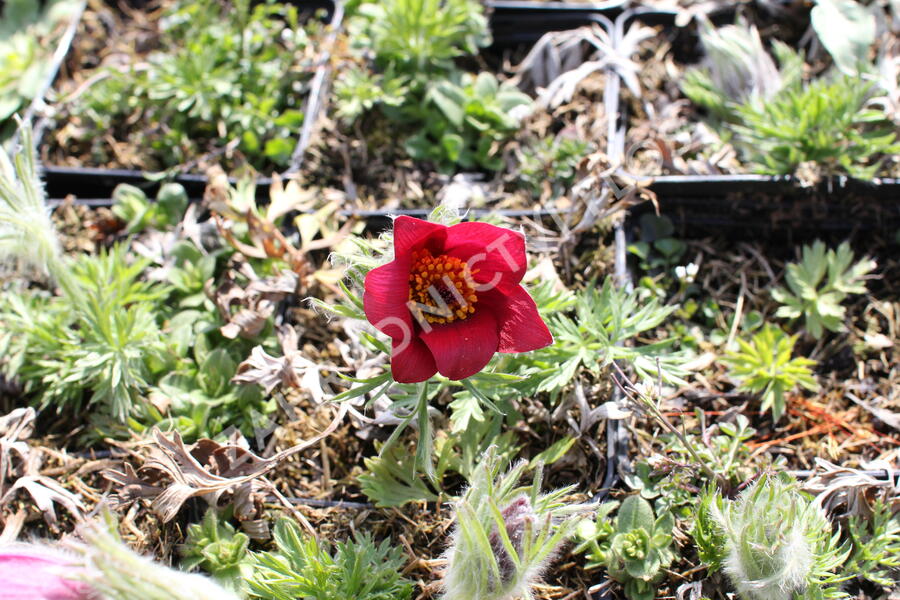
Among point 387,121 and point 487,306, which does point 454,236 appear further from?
point 387,121

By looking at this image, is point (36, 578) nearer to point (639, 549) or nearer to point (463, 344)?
point (463, 344)

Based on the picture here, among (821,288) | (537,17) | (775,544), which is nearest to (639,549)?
(775,544)

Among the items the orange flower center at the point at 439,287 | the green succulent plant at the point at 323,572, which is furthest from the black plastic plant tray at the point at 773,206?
the green succulent plant at the point at 323,572

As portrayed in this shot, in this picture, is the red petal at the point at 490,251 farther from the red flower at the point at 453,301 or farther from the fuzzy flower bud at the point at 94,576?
the fuzzy flower bud at the point at 94,576

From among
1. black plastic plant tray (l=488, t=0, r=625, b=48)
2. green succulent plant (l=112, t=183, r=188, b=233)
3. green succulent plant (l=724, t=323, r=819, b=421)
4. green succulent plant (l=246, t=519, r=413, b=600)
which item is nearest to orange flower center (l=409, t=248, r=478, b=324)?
green succulent plant (l=246, t=519, r=413, b=600)

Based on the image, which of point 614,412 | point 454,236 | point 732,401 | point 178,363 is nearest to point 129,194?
point 178,363
